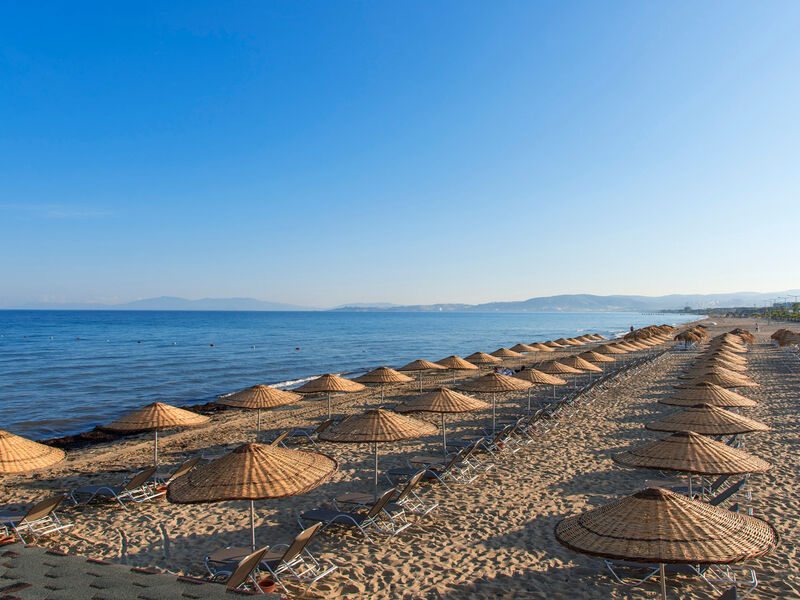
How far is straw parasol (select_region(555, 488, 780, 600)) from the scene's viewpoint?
11.7 ft

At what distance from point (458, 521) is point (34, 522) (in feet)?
19.8

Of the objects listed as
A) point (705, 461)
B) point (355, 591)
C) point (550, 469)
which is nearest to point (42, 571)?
point (355, 591)

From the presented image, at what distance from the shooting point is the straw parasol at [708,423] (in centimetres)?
775

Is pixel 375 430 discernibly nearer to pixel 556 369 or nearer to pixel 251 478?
pixel 251 478

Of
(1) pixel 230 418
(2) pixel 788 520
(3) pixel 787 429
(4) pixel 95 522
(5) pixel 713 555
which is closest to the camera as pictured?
(5) pixel 713 555

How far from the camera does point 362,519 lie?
7.48m

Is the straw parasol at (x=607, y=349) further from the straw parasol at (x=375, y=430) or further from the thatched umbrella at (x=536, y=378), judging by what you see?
the straw parasol at (x=375, y=430)

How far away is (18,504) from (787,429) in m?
16.9

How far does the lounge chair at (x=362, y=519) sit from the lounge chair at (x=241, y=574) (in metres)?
1.32

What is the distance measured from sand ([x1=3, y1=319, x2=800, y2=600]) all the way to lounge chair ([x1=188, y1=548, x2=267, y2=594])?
392 millimetres

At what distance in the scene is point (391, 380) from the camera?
15.4 metres

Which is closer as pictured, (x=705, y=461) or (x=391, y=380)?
(x=705, y=461)

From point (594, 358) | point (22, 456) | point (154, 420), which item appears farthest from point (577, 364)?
point (22, 456)

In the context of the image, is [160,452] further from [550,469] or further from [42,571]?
[550,469]
